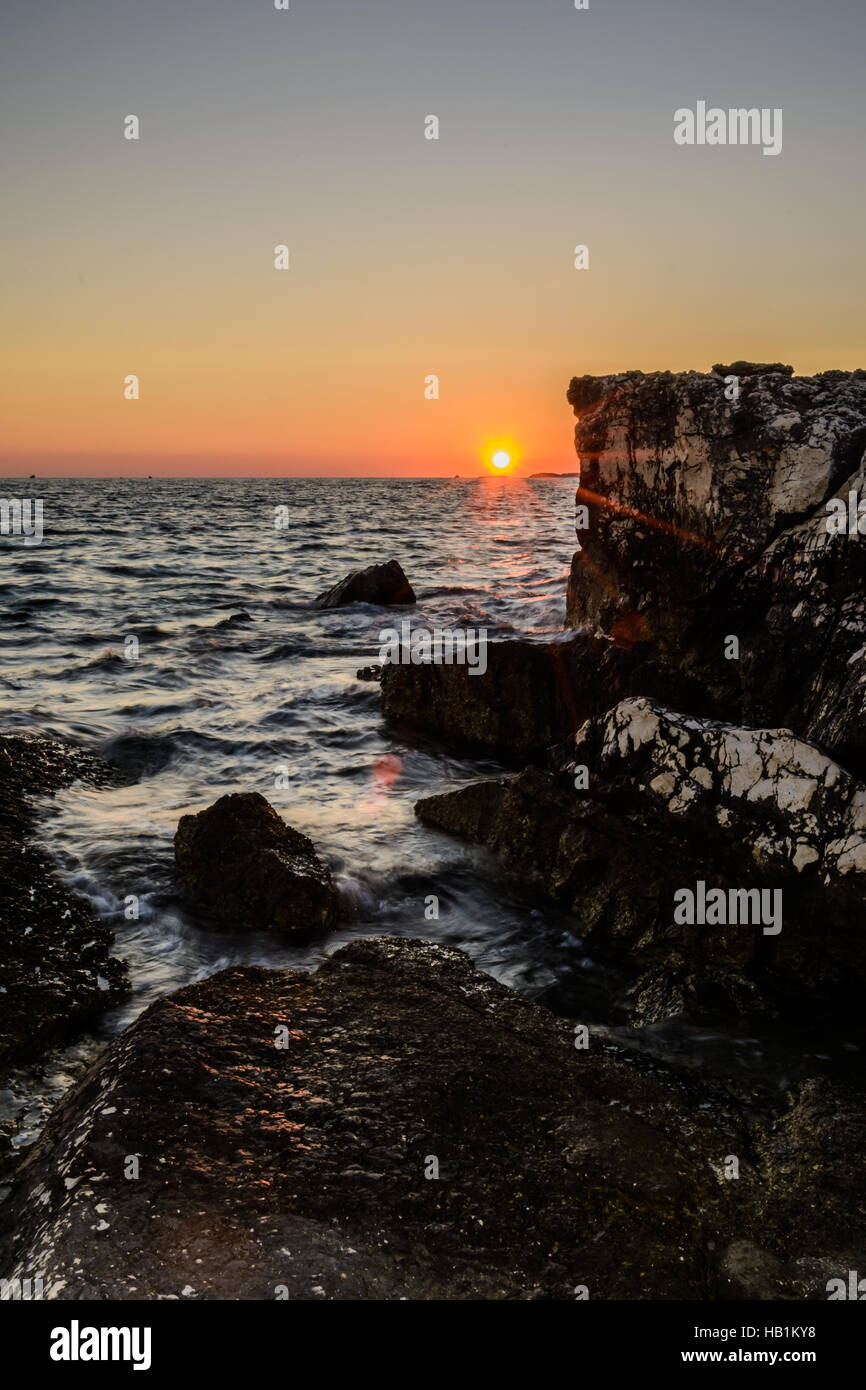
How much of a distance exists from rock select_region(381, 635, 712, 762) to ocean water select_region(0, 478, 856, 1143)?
1.51ft

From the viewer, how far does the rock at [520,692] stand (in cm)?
872

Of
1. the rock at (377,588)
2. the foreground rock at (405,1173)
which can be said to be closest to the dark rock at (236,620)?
the rock at (377,588)

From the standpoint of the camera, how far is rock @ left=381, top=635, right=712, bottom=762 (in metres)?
8.72

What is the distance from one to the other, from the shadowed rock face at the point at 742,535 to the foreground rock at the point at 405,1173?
9.48 feet

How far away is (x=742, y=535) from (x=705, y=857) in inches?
124

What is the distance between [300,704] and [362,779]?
3401 mm

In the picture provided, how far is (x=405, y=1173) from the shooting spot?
3.33 m

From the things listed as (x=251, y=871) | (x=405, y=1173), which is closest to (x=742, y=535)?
(x=251, y=871)

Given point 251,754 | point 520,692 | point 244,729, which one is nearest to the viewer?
point 520,692

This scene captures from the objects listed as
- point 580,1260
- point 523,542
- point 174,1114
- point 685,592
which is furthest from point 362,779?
point 523,542

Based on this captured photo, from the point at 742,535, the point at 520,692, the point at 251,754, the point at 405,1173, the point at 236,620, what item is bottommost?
the point at 405,1173

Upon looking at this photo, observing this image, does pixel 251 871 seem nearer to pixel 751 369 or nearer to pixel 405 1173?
pixel 405 1173

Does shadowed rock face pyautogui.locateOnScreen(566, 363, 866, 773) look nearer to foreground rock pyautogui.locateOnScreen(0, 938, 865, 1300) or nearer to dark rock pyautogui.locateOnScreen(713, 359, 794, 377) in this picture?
dark rock pyautogui.locateOnScreen(713, 359, 794, 377)
